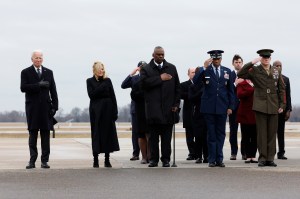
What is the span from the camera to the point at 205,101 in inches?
535

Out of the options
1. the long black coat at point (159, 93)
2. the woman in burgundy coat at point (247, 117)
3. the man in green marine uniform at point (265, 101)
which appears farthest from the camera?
the woman in burgundy coat at point (247, 117)

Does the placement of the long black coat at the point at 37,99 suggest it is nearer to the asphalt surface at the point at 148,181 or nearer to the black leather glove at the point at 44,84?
the black leather glove at the point at 44,84

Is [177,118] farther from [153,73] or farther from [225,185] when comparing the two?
[225,185]

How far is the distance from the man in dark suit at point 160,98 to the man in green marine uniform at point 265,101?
125 centimetres

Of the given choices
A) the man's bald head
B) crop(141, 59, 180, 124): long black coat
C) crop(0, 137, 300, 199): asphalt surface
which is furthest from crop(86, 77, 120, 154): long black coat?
the man's bald head

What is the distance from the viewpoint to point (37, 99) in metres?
13.2

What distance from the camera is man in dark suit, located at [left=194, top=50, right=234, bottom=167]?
1348 centimetres

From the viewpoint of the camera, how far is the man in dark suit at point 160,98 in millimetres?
13242

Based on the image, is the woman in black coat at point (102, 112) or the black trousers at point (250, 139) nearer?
the woman in black coat at point (102, 112)

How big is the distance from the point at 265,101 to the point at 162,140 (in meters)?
1.96

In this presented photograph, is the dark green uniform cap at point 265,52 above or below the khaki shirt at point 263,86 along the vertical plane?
above

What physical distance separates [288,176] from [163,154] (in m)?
2.63

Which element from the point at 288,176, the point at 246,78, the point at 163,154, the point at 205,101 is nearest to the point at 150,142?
the point at 163,154

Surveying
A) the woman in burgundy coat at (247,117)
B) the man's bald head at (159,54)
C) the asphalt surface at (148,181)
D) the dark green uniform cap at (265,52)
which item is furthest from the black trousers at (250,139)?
the man's bald head at (159,54)
